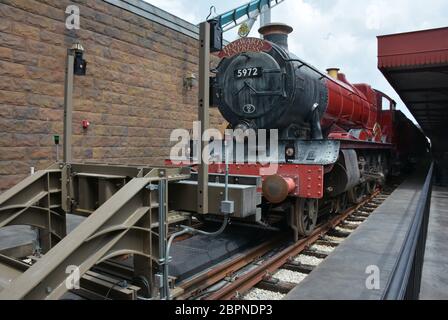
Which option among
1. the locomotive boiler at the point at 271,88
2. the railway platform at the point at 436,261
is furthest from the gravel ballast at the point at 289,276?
the locomotive boiler at the point at 271,88

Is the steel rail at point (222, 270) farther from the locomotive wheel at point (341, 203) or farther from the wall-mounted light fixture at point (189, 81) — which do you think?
the wall-mounted light fixture at point (189, 81)

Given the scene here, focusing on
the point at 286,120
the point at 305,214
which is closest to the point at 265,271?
the point at 305,214

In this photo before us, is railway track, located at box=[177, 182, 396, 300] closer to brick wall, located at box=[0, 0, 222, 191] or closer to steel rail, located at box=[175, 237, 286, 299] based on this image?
steel rail, located at box=[175, 237, 286, 299]

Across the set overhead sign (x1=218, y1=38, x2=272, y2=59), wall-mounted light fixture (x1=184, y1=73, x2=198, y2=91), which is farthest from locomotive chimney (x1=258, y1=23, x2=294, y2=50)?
wall-mounted light fixture (x1=184, y1=73, x2=198, y2=91)

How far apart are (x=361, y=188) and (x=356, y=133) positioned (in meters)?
1.51

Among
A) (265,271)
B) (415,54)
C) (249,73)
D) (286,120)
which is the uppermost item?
(415,54)

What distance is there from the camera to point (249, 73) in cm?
620

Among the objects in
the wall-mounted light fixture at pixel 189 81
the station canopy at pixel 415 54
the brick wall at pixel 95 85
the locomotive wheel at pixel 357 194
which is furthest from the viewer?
the wall-mounted light fixture at pixel 189 81

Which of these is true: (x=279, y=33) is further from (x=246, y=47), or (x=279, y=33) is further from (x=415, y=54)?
(x=415, y=54)

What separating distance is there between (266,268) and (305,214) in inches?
72.0

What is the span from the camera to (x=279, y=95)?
5992 millimetres

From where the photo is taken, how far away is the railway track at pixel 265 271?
3.94 metres

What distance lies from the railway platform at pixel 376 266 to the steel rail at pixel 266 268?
75cm
